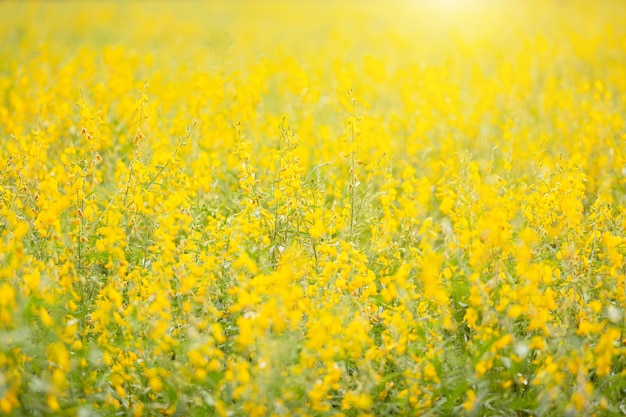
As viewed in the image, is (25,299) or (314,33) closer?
(25,299)

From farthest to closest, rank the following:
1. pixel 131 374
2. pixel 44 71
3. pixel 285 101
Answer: pixel 285 101 → pixel 44 71 → pixel 131 374

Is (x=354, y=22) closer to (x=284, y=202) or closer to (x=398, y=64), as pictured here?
(x=398, y=64)

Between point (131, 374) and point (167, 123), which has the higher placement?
point (167, 123)

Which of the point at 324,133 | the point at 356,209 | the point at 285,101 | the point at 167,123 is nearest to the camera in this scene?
the point at 356,209

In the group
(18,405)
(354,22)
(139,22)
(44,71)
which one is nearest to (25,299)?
(18,405)

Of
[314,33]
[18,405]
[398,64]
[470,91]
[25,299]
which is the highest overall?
[314,33]

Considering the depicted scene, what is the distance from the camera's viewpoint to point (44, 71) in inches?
248

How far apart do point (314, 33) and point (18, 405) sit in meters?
12.1

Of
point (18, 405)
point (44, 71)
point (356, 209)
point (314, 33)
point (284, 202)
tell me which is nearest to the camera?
point (18, 405)

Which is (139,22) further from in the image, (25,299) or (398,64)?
(25,299)

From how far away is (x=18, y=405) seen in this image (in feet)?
7.70

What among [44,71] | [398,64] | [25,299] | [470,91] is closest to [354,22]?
[398,64]

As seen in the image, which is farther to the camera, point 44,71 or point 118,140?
point 44,71

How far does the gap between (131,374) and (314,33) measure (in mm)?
11870
